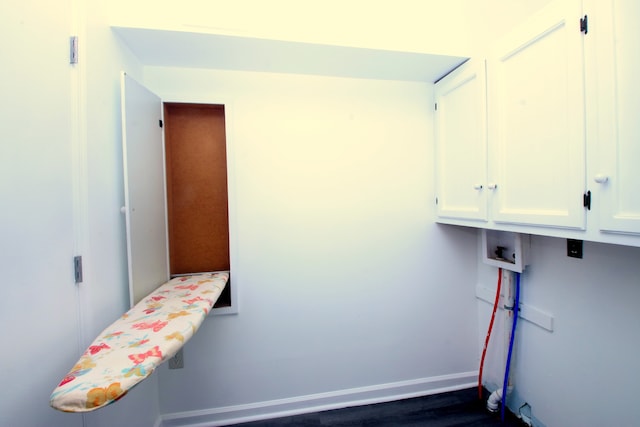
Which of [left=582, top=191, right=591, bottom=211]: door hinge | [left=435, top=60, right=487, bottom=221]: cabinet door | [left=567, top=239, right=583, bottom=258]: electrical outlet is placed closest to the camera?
[left=582, top=191, right=591, bottom=211]: door hinge

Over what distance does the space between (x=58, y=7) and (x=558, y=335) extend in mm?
2832

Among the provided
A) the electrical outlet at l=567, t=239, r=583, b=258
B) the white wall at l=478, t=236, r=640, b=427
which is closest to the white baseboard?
the white wall at l=478, t=236, r=640, b=427

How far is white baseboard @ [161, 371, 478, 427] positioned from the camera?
166cm

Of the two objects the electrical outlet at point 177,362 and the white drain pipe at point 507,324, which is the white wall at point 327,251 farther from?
the white drain pipe at point 507,324

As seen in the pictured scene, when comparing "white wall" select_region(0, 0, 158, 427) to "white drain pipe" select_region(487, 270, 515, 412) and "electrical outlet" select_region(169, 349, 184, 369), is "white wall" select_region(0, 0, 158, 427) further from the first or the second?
"white drain pipe" select_region(487, 270, 515, 412)

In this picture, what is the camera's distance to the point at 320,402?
1781 mm

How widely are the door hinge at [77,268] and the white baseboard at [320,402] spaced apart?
1.21 m

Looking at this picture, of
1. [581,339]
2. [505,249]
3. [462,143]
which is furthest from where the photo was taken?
[505,249]

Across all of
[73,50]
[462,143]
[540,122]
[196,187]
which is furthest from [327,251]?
[73,50]

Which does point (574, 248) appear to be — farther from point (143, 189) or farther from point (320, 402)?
point (143, 189)

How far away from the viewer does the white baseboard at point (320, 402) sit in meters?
1.66

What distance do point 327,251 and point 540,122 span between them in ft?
4.42

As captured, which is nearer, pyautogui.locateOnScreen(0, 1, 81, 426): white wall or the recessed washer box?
pyautogui.locateOnScreen(0, 1, 81, 426): white wall

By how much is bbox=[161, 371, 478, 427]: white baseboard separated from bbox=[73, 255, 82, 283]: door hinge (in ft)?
3.97
